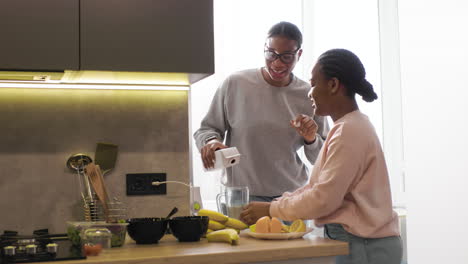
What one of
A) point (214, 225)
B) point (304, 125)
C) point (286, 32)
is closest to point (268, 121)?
point (304, 125)

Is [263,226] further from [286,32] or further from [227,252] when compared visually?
[286,32]

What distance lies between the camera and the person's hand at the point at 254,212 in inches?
83.7

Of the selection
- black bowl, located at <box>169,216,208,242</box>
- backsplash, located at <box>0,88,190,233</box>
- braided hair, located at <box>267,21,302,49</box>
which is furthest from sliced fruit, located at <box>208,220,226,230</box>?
braided hair, located at <box>267,21,302,49</box>

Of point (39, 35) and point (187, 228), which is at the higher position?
point (39, 35)

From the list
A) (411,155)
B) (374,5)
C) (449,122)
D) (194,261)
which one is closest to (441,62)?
(449,122)

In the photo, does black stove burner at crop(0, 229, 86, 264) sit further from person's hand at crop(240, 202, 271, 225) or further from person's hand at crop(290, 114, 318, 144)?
person's hand at crop(290, 114, 318, 144)

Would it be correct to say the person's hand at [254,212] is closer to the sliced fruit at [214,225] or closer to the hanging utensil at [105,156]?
the sliced fruit at [214,225]

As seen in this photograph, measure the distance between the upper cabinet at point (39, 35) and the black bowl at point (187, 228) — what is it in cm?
65

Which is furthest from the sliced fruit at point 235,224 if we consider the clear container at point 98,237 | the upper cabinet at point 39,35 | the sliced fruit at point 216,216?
the upper cabinet at point 39,35

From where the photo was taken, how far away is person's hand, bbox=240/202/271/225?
212 cm

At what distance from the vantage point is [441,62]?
3.72 metres

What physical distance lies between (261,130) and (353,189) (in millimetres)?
868

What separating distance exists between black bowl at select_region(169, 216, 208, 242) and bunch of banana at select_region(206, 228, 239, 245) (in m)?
0.04

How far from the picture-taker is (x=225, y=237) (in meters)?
1.89
